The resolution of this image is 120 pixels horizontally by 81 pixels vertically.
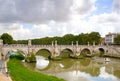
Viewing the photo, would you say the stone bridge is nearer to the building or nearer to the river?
the river

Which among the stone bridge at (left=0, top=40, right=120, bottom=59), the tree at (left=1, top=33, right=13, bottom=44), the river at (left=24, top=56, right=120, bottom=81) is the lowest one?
the river at (left=24, top=56, right=120, bottom=81)

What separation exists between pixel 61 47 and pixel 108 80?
1403 inches

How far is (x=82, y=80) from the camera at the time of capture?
112 ft

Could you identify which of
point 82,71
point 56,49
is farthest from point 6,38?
point 82,71

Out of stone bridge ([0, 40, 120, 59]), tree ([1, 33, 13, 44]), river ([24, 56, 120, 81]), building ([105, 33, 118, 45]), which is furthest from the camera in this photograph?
building ([105, 33, 118, 45])

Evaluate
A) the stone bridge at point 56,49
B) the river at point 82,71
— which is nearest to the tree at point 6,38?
the stone bridge at point 56,49

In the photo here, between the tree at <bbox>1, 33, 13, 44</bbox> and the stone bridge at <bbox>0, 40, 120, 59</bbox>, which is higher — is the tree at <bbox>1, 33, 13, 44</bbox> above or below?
above

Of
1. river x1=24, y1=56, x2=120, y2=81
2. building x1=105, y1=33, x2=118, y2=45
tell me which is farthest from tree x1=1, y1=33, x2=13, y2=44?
building x1=105, y1=33, x2=118, y2=45

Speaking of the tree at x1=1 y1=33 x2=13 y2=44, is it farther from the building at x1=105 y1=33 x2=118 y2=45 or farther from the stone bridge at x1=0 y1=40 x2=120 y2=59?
the building at x1=105 y1=33 x2=118 y2=45

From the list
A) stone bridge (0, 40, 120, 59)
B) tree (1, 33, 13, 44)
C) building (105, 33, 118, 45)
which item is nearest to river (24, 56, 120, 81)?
stone bridge (0, 40, 120, 59)

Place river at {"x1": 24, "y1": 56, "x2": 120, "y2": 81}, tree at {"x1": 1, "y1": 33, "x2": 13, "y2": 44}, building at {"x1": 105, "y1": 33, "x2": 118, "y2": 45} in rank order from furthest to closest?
building at {"x1": 105, "y1": 33, "x2": 118, "y2": 45} < tree at {"x1": 1, "y1": 33, "x2": 13, "y2": 44} < river at {"x1": 24, "y1": 56, "x2": 120, "y2": 81}

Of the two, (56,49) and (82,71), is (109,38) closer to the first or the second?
(56,49)

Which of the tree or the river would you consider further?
the tree

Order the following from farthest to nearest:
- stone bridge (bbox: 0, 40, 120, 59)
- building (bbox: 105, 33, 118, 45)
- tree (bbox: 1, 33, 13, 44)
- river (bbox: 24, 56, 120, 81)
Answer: building (bbox: 105, 33, 118, 45) → tree (bbox: 1, 33, 13, 44) → stone bridge (bbox: 0, 40, 120, 59) → river (bbox: 24, 56, 120, 81)
